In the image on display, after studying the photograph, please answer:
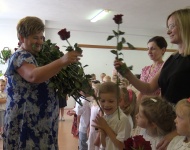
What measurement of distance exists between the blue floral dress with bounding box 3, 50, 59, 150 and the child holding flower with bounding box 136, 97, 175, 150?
23.5 inches

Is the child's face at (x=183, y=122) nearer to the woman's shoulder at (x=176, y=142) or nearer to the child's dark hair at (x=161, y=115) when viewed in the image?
the woman's shoulder at (x=176, y=142)

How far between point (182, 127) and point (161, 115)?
0.22 m

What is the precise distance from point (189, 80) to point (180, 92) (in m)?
0.09

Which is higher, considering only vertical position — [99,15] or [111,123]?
[99,15]

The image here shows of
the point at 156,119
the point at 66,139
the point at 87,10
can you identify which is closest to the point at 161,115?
the point at 156,119

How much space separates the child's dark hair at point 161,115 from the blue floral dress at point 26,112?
621 millimetres

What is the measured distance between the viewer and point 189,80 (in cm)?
143

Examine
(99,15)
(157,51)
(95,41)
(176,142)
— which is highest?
(99,15)

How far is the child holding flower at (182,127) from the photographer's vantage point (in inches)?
51.3

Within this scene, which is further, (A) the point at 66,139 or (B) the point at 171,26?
(A) the point at 66,139

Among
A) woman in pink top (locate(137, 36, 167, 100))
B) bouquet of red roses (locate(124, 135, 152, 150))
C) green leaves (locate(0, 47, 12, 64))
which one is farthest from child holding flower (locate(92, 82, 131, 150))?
green leaves (locate(0, 47, 12, 64))

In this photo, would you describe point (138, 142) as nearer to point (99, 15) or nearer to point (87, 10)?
point (87, 10)

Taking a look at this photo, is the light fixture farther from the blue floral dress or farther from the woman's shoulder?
the woman's shoulder

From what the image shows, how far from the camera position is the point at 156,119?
150 centimetres
